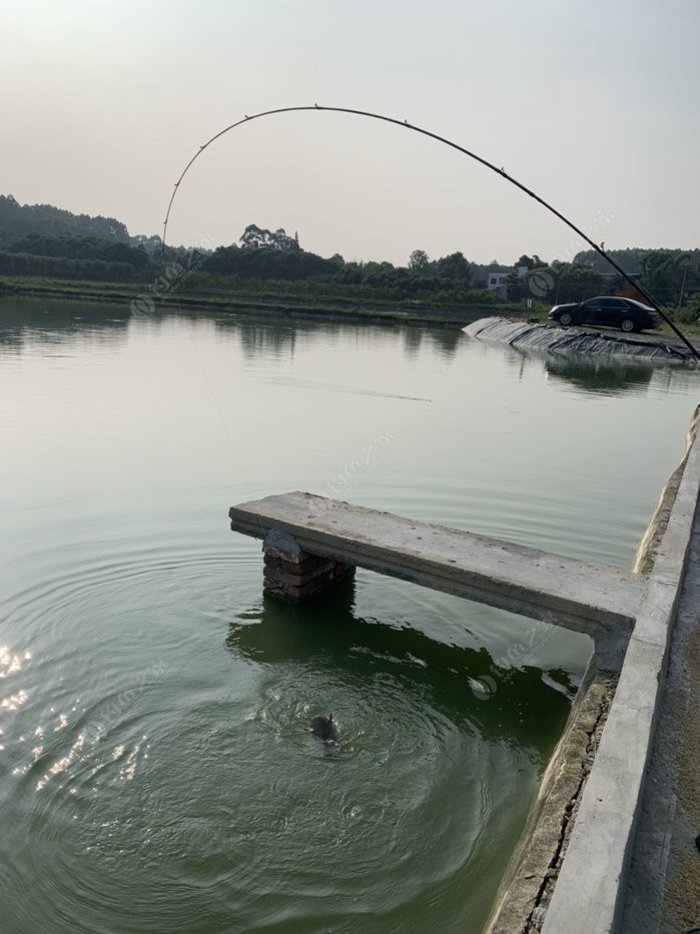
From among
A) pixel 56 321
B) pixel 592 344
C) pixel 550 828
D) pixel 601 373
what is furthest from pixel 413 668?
pixel 56 321

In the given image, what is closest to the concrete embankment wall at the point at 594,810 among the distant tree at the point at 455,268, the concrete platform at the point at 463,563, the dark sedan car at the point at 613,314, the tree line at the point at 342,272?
the concrete platform at the point at 463,563

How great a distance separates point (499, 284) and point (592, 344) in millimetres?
49792

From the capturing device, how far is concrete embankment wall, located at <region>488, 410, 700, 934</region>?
7.70 ft

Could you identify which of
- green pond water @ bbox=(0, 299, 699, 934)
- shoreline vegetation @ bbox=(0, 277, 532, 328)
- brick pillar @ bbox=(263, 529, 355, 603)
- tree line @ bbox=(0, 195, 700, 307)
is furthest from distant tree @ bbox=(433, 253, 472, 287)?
brick pillar @ bbox=(263, 529, 355, 603)

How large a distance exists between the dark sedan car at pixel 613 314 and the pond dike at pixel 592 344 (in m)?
1.01

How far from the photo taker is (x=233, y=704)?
470 cm

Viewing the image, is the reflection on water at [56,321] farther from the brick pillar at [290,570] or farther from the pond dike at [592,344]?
the pond dike at [592,344]

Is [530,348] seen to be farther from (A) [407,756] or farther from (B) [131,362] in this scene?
(A) [407,756]

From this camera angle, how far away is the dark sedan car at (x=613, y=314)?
34.3 metres

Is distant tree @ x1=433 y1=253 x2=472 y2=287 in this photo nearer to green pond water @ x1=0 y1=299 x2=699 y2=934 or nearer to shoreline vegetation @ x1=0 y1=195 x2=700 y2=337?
shoreline vegetation @ x1=0 y1=195 x2=700 y2=337

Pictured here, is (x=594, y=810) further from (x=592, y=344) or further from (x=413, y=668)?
(x=592, y=344)

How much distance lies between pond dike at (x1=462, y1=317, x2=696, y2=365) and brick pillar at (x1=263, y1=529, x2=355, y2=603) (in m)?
27.7

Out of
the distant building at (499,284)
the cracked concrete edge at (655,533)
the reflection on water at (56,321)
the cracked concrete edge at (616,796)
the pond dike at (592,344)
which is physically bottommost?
the reflection on water at (56,321)

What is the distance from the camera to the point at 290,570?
6.07 meters
